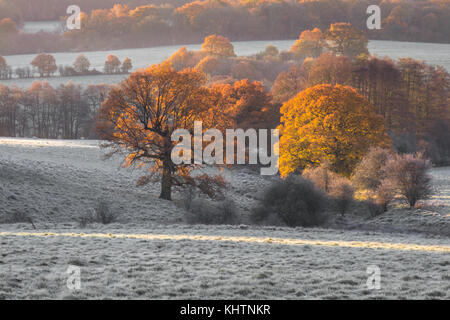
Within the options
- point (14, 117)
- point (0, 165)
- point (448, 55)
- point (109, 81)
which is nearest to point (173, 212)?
point (0, 165)

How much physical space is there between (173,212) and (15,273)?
816 inches

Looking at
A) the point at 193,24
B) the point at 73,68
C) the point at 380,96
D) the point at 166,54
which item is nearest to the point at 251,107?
the point at 380,96

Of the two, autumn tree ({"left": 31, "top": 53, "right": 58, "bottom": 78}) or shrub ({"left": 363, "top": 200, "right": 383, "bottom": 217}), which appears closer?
shrub ({"left": 363, "top": 200, "right": 383, "bottom": 217})

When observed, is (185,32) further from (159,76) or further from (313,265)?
(313,265)

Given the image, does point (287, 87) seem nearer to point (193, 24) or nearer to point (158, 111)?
point (158, 111)

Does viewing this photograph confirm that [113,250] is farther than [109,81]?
No

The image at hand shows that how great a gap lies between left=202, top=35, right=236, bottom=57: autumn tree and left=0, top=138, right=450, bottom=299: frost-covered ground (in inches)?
3746

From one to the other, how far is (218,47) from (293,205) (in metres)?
102

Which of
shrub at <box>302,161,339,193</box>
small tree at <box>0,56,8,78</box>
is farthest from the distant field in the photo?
shrub at <box>302,161,339,193</box>

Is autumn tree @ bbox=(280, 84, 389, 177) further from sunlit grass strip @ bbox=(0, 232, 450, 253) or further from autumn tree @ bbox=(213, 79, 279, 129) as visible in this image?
sunlit grass strip @ bbox=(0, 232, 450, 253)

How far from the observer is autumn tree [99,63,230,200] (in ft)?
116

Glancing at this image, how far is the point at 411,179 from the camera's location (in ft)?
115

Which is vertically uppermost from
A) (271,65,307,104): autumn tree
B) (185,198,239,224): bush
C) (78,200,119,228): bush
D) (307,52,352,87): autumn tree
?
(307,52,352,87): autumn tree

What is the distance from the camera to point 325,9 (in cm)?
15312
